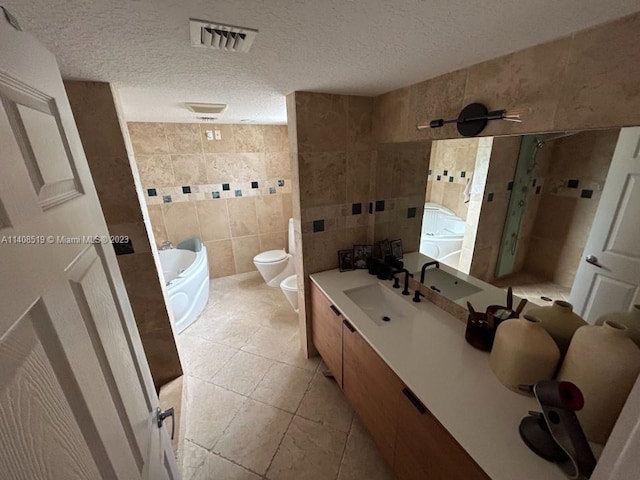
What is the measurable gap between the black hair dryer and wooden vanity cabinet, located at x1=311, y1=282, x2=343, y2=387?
92cm

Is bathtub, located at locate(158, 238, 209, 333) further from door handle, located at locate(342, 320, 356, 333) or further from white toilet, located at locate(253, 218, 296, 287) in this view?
door handle, located at locate(342, 320, 356, 333)

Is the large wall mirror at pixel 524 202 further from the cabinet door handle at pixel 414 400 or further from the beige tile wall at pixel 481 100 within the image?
the cabinet door handle at pixel 414 400

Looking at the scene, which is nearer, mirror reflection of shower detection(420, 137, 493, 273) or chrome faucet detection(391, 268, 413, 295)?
mirror reflection of shower detection(420, 137, 493, 273)

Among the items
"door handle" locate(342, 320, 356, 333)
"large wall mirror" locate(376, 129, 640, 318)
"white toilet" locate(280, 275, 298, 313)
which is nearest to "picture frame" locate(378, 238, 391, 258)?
"large wall mirror" locate(376, 129, 640, 318)

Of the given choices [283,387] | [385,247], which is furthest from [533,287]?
[283,387]

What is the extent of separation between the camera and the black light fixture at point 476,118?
0.97 meters

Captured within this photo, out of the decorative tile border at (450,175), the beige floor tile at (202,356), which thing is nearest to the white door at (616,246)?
the decorative tile border at (450,175)

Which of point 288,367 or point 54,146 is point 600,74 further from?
point 288,367

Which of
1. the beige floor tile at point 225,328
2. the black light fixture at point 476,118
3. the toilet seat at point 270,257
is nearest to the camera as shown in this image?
the black light fixture at point 476,118

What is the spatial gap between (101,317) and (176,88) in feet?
4.25

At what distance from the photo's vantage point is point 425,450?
3.07ft

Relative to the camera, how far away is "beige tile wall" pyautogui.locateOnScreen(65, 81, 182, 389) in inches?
48.8

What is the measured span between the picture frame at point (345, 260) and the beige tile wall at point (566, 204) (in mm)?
1047

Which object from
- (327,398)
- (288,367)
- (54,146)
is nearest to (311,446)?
(327,398)
